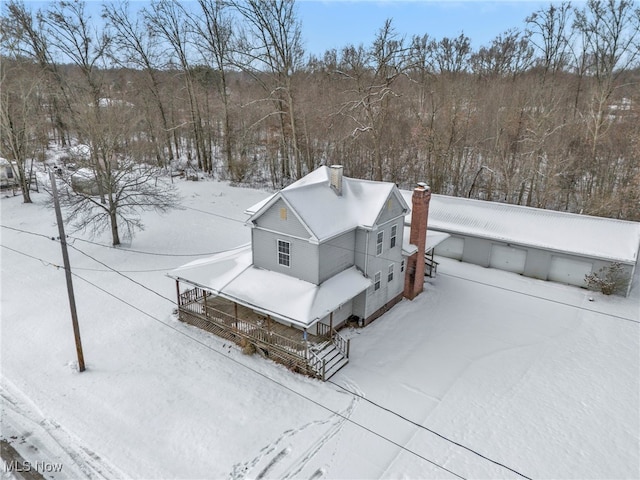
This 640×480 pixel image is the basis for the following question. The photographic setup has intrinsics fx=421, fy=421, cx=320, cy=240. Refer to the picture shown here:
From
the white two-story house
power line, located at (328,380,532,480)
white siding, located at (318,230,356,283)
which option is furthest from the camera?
white siding, located at (318,230,356,283)

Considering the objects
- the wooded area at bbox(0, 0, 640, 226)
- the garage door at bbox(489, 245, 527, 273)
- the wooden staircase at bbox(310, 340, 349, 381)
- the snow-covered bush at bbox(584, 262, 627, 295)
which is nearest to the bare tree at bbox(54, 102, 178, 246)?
the wooded area at bbox(0, 0, 640, 226)

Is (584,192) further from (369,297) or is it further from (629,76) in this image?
(369,297)

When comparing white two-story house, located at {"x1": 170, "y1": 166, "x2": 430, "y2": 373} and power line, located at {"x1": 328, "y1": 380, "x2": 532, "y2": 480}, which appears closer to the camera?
power line, located at {"x1": 328, "y1": 380, "x2": 532, "y2": 480}

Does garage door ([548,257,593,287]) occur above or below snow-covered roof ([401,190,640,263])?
below

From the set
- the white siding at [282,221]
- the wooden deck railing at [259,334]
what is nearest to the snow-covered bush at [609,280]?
the wooden deck railing at [259,334]

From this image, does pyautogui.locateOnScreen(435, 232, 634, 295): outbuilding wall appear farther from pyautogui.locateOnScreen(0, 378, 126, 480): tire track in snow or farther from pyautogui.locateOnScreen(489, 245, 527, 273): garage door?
pyautogui.locateOnScreen(0, 378, 126, 480): tire track in snow

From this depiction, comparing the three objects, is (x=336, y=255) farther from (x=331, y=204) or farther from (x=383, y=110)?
(x=383, y=110)

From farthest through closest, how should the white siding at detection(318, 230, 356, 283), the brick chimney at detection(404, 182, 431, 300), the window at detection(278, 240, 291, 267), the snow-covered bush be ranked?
the snow-covered bush → the brick chimney at detection(404, 182, 431, 300) → the window at detection(278, 240, 291, 267) → the white siding at detection(318, 230, 356, 283)

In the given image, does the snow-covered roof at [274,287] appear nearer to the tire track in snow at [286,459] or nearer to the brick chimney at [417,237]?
the tire track in snow at [286,459]
